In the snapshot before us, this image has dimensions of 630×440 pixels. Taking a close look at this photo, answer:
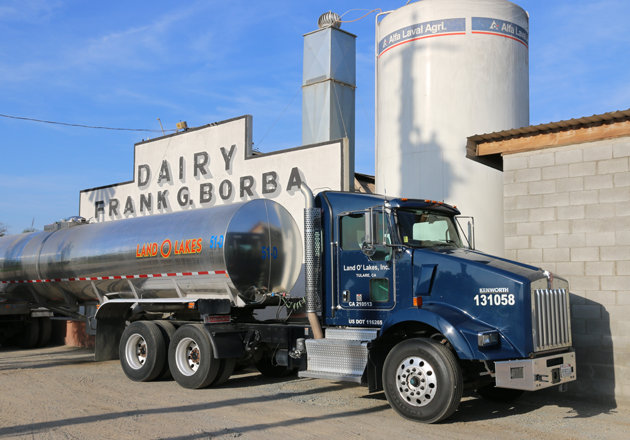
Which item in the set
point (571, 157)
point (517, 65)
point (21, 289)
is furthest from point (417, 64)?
Answer: point (21, 289)

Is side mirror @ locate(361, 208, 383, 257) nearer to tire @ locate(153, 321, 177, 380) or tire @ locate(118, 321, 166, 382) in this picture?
tire @ locate(153, 321, 177, 380)

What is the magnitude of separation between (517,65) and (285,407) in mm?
10158

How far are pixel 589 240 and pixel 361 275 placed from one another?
3676 mm

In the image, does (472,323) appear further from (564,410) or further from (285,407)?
(285,407)

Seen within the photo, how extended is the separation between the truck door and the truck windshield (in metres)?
0.29

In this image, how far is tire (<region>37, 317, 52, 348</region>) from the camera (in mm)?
16578

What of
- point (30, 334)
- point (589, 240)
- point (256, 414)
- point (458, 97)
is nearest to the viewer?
point (256, 414)

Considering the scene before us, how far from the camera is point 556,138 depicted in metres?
9.70

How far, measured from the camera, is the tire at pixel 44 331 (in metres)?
16.6

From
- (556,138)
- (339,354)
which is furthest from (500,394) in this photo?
(556,138)

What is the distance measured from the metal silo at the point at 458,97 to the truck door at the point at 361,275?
535cm

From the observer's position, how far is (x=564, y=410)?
331 inches

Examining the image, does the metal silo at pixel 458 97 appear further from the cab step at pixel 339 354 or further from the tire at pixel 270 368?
the cab step at pixel 339 354

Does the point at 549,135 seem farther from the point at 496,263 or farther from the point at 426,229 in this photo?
the point at 496,263
